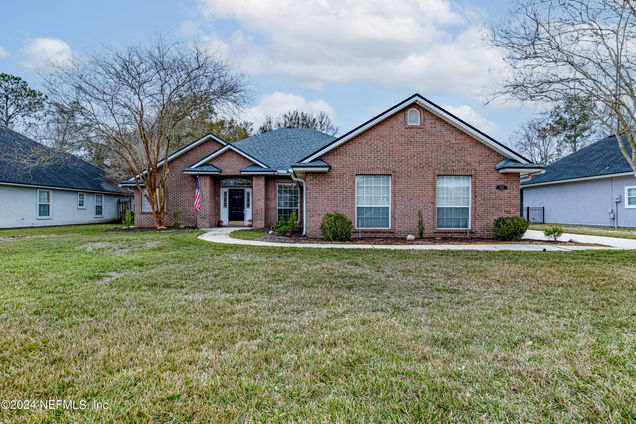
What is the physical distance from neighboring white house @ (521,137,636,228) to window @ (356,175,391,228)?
13.8 m

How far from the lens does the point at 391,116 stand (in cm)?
1240

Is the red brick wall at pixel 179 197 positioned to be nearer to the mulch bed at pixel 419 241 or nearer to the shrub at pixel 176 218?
the shrub at pixel 176 218

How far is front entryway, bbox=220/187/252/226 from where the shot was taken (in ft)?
60.8

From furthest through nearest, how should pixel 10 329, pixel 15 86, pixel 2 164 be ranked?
pixel 15 86
pixel 2 164
pixel 10 329

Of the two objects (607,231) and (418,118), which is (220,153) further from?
(607,231)

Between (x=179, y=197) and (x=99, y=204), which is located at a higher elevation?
(x=179, y=197)

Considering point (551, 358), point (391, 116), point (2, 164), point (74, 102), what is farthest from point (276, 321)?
point (2, 164)

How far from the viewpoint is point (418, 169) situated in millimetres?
12414

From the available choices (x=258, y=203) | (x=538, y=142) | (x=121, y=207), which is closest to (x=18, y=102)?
(x=121, y=207)

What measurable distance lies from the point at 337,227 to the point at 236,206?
8.72 m

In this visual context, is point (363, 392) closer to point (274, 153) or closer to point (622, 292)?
point (622, 292)

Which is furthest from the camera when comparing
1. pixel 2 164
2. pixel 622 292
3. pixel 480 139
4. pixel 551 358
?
pixel 2 164

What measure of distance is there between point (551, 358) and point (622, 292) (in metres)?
3.43

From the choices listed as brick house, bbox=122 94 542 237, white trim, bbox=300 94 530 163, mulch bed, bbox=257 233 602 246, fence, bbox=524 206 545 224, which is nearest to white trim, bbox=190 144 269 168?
brick house, bbox=122 94 542 237
